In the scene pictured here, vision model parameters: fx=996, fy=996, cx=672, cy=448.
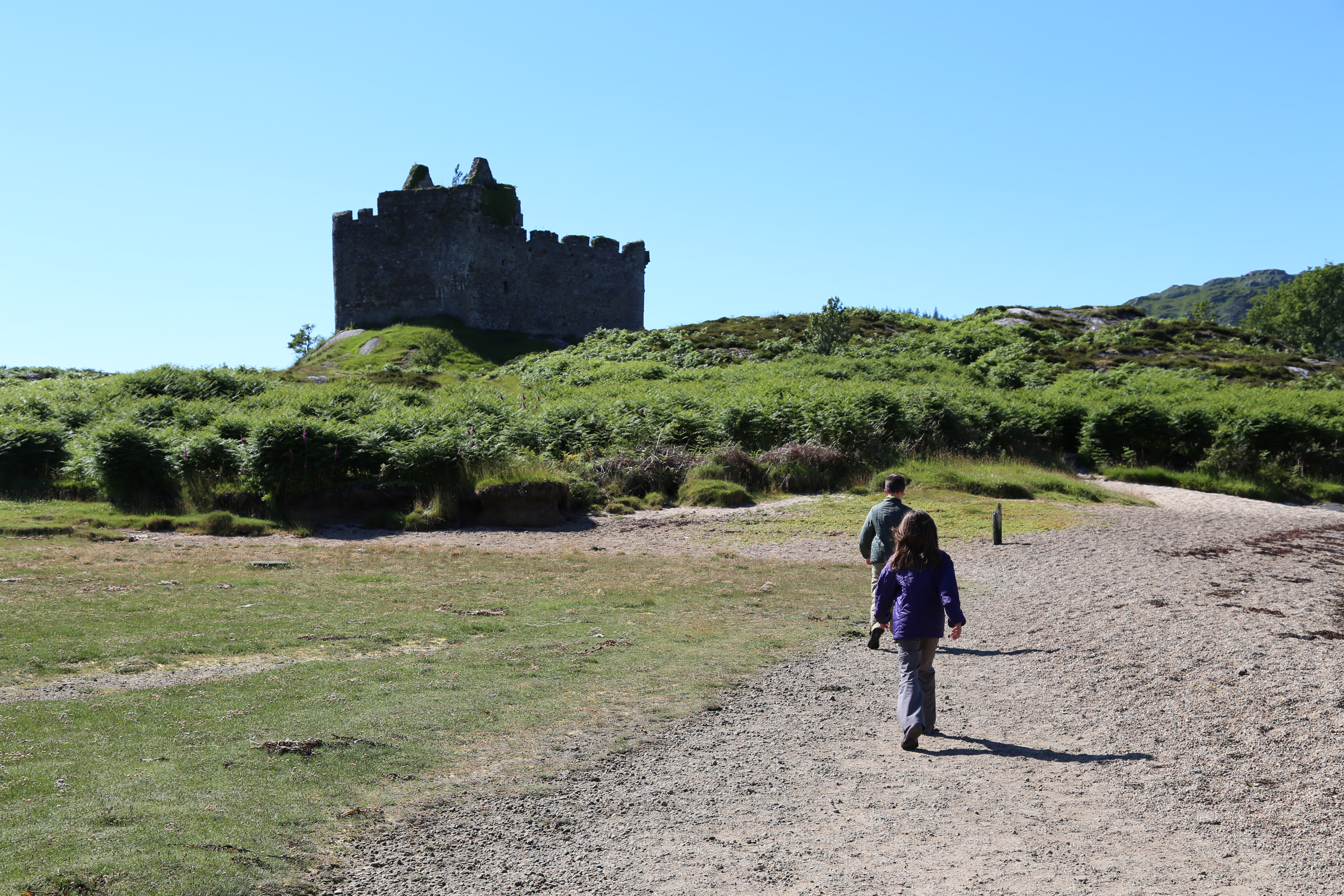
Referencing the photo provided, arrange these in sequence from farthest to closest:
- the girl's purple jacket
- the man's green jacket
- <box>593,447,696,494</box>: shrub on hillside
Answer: <box>593,447,696,494</box>: shrub on hillside, the man's green jacket, the girl's purple jacket

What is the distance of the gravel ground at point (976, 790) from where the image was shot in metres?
4.60

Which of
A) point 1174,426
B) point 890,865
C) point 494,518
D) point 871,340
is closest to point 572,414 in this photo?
point 494,518

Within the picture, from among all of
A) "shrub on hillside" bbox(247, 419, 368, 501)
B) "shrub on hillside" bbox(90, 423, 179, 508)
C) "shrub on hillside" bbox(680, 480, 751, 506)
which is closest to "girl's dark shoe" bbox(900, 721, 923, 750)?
"shrub on hillside" bbox(680, 480, 751, 506)

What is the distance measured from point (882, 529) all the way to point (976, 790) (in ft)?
12.9

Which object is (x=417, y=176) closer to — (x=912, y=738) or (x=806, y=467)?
(x=806, y=467)

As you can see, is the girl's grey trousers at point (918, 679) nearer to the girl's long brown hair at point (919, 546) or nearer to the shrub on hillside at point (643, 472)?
the girl's long brown hair at point (919, 546)

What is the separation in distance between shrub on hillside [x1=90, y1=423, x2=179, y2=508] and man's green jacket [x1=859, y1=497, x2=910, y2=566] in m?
14.5

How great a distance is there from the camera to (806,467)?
902 inches

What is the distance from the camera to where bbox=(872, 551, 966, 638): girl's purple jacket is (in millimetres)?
6930

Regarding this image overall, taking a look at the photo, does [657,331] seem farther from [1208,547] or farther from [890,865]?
[890,865]

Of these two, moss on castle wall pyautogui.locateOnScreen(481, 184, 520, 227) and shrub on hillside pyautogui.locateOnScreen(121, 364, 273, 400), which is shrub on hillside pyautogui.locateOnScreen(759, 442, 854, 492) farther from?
moss on castle wall pyautogui.locateOnScreen(481, 184, 520, 227)

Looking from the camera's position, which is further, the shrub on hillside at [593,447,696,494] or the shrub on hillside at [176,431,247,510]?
the shrub on hillside at [593,447,696,494]

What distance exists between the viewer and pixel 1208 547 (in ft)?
50.2

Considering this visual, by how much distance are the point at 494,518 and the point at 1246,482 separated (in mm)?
19232
